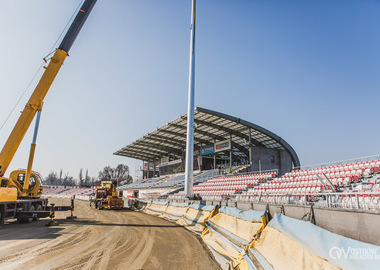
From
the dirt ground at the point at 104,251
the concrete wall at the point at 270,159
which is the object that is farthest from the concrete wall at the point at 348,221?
the concrete wall at the point at 270,159

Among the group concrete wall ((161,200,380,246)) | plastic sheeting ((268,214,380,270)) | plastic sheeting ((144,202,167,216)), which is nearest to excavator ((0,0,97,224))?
plastic sheeting ((144,202,167,216))

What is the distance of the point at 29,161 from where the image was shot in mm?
15773

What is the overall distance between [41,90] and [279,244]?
15019 millimetres

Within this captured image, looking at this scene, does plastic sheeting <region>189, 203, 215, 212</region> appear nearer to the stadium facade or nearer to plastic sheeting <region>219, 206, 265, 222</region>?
plastic sheeting <region>219, 206, 265, 222</region>

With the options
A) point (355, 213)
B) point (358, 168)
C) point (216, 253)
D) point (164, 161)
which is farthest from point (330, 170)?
point (164, 161)

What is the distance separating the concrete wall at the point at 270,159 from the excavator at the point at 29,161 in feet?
88.2

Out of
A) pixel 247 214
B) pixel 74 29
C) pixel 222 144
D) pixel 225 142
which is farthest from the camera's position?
pixel 222 144

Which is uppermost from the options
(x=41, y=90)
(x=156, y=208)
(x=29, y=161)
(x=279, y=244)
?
(x=41, y=90)

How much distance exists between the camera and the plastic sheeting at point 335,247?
9.54ft

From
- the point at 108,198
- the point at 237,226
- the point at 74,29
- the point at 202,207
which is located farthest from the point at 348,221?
the point at 108,198

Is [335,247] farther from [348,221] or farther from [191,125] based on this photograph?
[191,125]

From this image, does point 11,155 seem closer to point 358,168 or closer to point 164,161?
point 358,168

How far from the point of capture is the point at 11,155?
13273mm

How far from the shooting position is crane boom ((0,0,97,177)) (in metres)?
13.2
